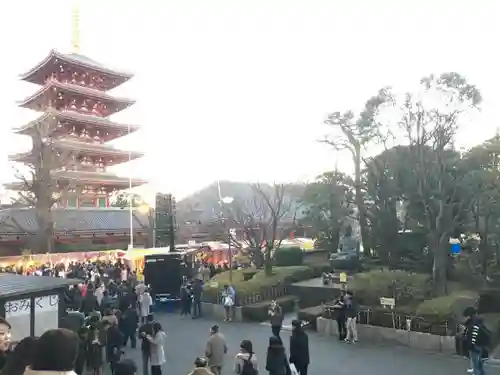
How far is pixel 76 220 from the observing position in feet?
119

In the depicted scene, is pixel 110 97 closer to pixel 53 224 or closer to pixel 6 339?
pixel 53 224

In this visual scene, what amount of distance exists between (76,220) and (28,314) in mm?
26663

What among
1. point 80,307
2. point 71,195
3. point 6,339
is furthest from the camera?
point 71,195

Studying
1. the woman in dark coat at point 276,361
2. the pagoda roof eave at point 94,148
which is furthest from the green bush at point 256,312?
the pagoda roof eave at point 94,148

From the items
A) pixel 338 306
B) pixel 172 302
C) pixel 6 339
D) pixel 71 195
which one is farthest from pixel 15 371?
pixel 71 195

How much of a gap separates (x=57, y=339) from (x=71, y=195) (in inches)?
1370

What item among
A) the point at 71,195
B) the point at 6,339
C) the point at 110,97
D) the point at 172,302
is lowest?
the point at 172,302

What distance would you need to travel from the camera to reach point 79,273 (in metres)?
22.9

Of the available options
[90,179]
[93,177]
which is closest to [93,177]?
[93,177]

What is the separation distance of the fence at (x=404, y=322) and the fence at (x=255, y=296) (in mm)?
4150

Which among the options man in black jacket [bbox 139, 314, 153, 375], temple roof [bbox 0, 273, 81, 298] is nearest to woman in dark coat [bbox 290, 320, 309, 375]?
man in black jacket [bbox 139, 314, 153, 375]

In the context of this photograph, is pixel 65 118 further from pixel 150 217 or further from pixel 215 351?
pixel 215 351

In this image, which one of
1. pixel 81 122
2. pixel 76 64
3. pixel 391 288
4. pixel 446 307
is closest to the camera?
pixel 446 307

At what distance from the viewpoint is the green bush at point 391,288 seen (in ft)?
54.9
